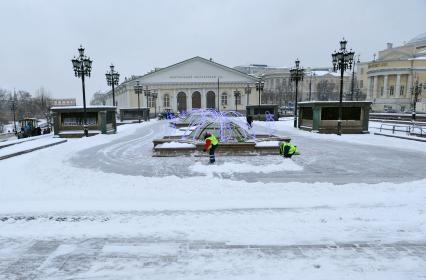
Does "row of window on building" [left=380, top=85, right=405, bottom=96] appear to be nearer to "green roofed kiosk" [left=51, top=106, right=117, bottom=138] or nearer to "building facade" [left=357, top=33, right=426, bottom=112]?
"building facade" [left=357, top=33, right=426, bottom=112]

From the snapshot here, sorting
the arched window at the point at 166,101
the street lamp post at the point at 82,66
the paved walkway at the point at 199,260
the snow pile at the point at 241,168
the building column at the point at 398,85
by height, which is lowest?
the paved walkway at the point at 199,260

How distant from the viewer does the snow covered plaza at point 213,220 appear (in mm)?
5367

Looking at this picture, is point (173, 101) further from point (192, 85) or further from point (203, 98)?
point (203, 98)

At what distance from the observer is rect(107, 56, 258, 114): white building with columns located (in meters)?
81.8

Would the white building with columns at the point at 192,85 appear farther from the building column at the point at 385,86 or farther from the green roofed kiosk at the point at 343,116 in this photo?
the green roofed kiosk at the point at 343,116

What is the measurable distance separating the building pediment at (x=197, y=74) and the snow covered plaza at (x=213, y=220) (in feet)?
231

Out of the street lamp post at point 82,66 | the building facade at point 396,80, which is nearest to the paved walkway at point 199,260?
the street lamp post at point 82,66

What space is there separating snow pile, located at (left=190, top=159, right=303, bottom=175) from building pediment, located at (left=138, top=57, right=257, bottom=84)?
71.0 meters

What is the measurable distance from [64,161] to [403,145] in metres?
18.4

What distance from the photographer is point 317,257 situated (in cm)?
564

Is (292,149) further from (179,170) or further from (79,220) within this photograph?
(79,220)

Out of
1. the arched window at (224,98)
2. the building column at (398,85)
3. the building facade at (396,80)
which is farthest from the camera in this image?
the arched window at (224,98)

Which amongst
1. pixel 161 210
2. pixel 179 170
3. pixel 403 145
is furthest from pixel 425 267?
pixel 403 145

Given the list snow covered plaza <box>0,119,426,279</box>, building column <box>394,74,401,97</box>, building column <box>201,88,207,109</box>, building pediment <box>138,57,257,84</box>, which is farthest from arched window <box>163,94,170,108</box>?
snow covered plaza <box>0,119,426,279</box>
